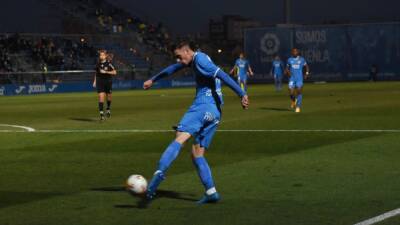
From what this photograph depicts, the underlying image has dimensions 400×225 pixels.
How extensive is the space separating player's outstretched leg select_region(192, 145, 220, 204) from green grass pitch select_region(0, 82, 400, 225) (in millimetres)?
173

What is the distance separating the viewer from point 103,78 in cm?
2527

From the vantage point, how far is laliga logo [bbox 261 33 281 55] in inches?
2731

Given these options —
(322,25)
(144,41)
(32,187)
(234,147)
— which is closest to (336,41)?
(322,25)

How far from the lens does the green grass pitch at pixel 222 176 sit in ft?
29.0

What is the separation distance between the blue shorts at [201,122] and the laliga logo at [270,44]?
197 feet

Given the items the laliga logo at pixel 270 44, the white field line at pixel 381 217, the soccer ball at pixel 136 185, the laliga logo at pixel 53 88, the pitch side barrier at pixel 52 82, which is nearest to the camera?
the white field line at pixel 381 217

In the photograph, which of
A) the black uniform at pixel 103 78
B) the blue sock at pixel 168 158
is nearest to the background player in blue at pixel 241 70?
the black uniform at pixel 103 78

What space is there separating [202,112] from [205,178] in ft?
2.65

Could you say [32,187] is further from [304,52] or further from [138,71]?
[304,52]

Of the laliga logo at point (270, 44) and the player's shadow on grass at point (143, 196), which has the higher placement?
the laliga logo at point (270, 44)

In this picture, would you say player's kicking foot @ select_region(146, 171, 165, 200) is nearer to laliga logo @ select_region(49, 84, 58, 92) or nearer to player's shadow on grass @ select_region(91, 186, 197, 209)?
player's shadow on grass @ select_region(91, 186, 197, 209)

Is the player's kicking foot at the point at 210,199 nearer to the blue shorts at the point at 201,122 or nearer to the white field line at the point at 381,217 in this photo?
the blue shorts at the point at 201,122

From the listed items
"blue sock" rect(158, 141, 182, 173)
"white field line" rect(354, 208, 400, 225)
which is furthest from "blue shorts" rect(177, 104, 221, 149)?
"white field line" rect(354, 208, 400, 225)

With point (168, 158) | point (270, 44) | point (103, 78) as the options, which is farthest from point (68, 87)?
point (168, 158)
